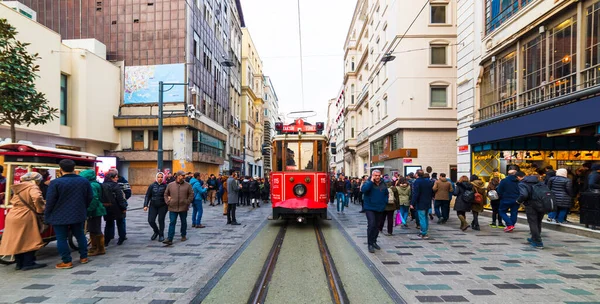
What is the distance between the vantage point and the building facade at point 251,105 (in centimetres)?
5172

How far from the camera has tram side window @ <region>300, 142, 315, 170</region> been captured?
1179 centimetres

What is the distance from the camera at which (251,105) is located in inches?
2196

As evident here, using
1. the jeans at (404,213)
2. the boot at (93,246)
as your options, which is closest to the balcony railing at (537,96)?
the jeans at (404,213)

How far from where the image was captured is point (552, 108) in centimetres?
1083

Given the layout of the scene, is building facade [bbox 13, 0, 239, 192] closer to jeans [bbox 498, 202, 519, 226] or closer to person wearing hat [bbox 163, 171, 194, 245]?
person wearing hat [bbox 163, 171, 194, 245]

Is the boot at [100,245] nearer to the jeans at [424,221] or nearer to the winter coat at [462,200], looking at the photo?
the jeans at [424,221]

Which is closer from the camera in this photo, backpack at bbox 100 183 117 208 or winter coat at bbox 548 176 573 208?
backpack at bbox 100 183 117 208

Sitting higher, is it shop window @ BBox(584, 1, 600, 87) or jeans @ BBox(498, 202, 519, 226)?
shop window @ BBox(584, 1, 600, 87)

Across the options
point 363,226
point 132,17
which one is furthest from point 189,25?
point 363,226

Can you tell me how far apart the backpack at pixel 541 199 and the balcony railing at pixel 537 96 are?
153 inches

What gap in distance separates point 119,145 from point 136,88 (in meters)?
4.55

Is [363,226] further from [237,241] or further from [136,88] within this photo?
Result: [136,88]

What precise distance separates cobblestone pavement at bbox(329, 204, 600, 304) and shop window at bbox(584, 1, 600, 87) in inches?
166

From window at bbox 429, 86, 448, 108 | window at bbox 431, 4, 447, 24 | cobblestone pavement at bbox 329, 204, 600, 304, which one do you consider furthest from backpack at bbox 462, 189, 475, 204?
window at bbox 431, 4, 447, 24
